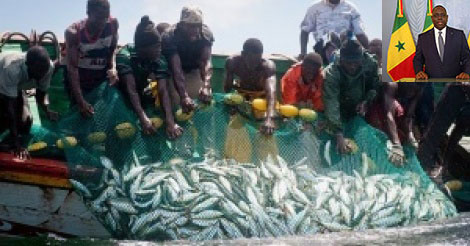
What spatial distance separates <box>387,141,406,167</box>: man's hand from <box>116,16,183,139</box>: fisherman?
281 cm

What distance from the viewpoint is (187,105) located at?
6738 millimetres

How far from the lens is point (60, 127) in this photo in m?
6.46

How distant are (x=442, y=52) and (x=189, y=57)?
14.2 feet

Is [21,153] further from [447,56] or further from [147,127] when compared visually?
[447,56]

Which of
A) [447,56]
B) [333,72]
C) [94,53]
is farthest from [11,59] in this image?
[447,56]

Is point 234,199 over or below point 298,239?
over

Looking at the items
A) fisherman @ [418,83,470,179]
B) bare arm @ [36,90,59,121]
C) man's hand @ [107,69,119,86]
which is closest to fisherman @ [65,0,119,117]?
man's hand @ [107,69,119,86]

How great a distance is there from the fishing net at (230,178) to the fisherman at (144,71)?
137 millimetres

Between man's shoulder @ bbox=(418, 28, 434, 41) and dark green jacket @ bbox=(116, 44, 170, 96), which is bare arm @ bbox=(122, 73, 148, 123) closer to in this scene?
dark green jacket @ bbox=(116, 44, 170, 96)

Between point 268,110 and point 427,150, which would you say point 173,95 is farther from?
point 427,150

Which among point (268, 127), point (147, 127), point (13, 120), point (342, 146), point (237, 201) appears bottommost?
point (237, 201)

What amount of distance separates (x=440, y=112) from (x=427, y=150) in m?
0.66

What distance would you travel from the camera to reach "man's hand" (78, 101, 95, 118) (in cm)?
645

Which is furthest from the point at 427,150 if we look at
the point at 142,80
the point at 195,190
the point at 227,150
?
the point at 142,80
